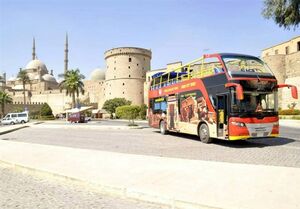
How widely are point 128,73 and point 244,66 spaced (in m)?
76.6

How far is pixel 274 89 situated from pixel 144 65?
259ft

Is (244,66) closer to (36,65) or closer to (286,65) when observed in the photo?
(286,65)

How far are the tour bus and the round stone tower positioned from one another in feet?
239

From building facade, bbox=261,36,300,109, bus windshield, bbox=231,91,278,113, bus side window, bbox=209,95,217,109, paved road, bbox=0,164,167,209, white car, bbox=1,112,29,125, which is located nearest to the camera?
paved road, bbox=0,164,167,209

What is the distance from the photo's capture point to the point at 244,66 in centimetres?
1262

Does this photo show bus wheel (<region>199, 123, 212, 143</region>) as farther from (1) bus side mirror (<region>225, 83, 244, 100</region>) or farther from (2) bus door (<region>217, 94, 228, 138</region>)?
(1) bus side mirror (<region>225, 83, 244, 100</region>)

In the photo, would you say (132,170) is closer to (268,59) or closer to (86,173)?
(86,173)

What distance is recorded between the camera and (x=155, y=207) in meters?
5.60

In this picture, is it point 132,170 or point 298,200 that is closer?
point 298,200

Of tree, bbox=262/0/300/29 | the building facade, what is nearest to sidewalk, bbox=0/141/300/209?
tree, bbox=262/0/300/29

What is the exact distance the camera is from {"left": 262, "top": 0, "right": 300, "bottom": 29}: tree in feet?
48.2

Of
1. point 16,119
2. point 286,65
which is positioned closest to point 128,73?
point 286,65

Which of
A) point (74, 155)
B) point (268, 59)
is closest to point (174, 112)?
point (74, 155)

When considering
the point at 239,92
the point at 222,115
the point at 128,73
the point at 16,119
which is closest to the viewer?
the point at 239,92
